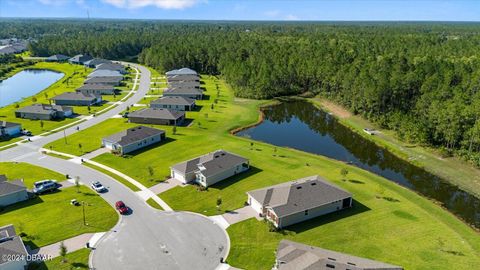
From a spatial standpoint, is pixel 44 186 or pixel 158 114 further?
pixel 158 114

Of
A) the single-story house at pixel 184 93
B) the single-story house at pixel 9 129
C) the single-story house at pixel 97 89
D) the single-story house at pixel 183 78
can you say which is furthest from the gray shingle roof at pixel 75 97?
the single-story house at pixel 183 78

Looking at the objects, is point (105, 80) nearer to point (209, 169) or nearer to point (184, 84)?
point (184, 84)

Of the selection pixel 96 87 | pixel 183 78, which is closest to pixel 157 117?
pixel 96 87

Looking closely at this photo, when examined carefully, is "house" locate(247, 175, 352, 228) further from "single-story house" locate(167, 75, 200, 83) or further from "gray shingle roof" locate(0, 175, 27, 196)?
"single-story house" locate(167, 75, 200, 83)

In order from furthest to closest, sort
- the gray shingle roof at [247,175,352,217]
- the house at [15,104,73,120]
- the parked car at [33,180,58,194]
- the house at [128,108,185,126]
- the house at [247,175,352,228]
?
the house at [15,104,73,120], the house at [128,108,185,126], the parked car at [33,180,58,194], the gray shingle roof at [247,175,352,217], the house at [247,175,352,228]

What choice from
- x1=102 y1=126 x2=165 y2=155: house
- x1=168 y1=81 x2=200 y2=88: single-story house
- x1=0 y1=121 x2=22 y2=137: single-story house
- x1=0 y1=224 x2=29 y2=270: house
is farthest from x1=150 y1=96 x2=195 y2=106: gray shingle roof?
x1=0 y1=224 x2=29 y2=270: house

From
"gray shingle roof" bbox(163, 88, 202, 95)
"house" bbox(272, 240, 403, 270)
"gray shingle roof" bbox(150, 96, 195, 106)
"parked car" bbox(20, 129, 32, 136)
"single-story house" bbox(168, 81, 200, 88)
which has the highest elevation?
"single-story house" bbox(168, 81, 200, 88)

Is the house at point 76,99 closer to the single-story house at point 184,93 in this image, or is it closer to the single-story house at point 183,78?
the single-story house at point 184,93
